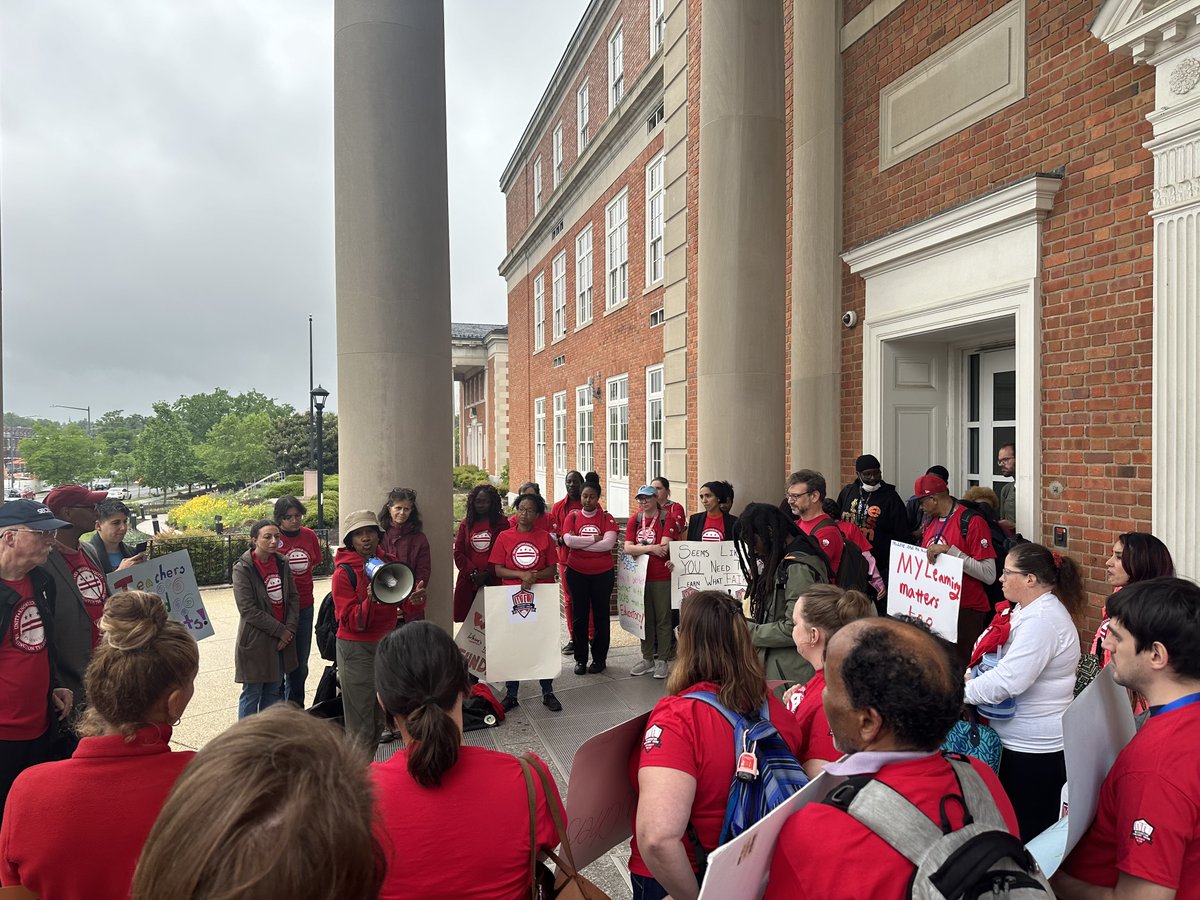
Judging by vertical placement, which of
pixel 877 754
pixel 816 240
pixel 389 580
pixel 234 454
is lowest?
pixel 389 580

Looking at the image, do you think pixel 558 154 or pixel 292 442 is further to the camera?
pixel 292 442

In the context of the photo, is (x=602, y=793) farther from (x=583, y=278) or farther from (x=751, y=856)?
(x=583, y=278)

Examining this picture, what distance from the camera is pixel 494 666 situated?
6.11 metres

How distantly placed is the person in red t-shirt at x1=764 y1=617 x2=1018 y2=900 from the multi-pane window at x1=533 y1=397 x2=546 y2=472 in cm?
2566

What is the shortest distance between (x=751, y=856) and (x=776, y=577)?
8.70 feet

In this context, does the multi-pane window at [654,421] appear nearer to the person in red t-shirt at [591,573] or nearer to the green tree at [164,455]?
the person in red t-shirt at [591,573]

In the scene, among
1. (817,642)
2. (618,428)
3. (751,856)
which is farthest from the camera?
(618,428)

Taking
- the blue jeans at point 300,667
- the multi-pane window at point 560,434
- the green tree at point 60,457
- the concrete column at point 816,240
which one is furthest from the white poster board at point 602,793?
the green tree at point 60,457

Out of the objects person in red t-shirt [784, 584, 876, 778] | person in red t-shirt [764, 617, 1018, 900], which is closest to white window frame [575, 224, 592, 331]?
person in red t-shirt [784, 584, 876, 778]

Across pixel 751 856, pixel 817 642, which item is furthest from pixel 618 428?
pixel 751 856

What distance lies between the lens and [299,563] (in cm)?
628

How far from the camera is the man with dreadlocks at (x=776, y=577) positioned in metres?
3.88

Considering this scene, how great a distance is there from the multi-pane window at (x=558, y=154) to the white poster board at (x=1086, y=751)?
2411 cm

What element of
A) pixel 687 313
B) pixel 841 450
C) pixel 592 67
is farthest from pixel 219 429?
pixel 841 450
